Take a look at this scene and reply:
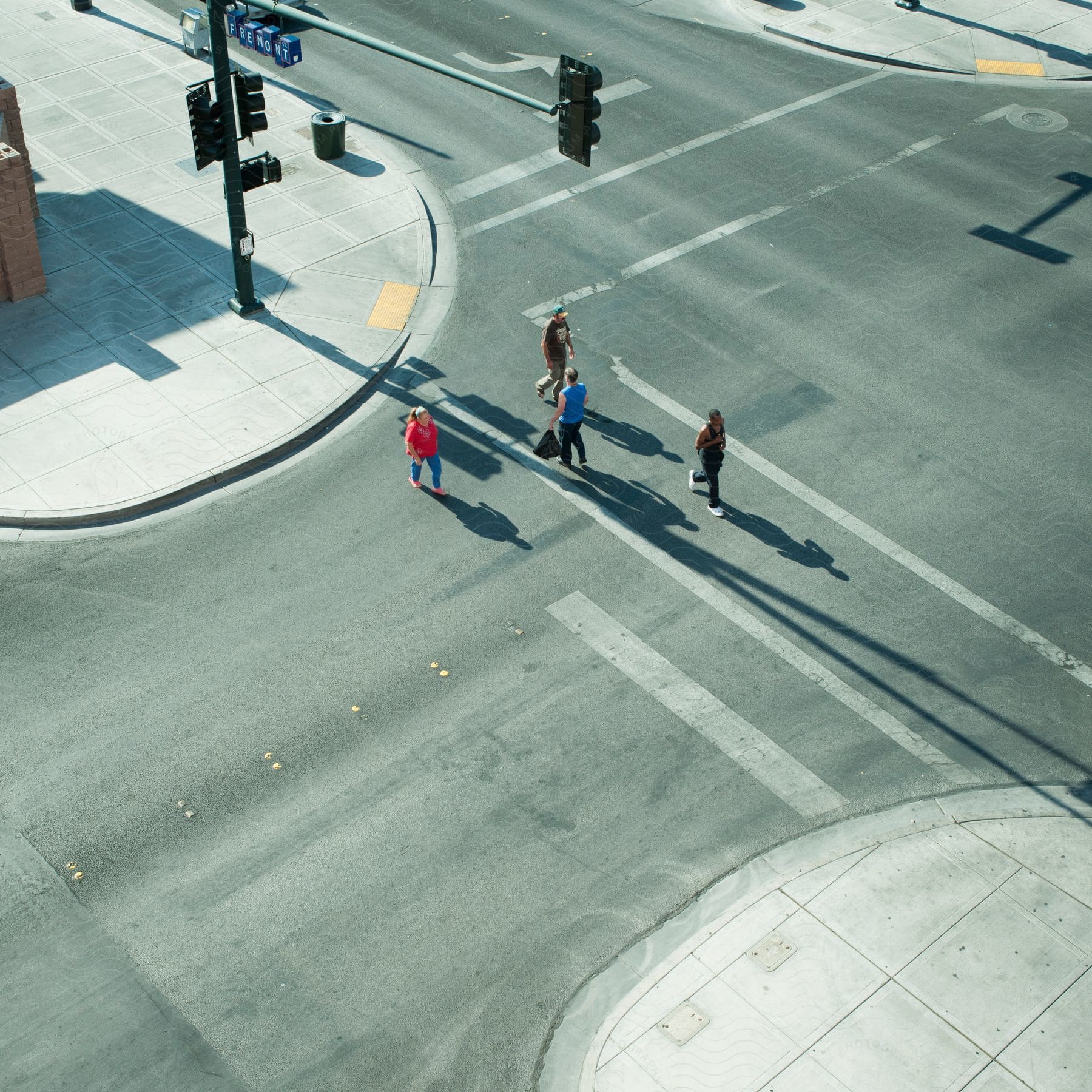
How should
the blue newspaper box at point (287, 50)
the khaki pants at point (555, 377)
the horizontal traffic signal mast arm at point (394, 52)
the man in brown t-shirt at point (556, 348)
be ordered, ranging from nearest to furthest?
the horizontal traffic signal mast arm at point (394, 52), the blue newspaper box at point (287, 50), the man in brown t-shirt at point (556, 348), the khaki pants at point (555, 377)

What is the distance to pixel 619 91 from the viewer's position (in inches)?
1000

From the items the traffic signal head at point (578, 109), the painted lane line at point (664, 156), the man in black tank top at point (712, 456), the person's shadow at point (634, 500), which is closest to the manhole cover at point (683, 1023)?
the person's shadow at point (634, 500)

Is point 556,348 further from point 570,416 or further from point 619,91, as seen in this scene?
point 619,91

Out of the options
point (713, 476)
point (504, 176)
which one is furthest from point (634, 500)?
point (504, 176)

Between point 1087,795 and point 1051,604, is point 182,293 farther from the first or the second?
point 1087,795

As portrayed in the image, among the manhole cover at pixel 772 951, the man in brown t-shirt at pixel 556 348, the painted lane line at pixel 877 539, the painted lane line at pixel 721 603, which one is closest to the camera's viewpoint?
the manhole cover at pixel 772 951

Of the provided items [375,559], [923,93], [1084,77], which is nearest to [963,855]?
[375,559]

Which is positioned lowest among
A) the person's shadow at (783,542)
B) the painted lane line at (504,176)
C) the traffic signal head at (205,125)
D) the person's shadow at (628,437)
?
the person's shadow at (783,542)

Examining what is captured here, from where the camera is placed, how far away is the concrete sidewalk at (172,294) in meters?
16.3

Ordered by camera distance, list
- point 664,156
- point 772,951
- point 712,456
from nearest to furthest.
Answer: point 772,951 → point 712,456 → point 664,156

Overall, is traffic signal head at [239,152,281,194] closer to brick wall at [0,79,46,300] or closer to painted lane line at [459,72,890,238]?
brick wall at [0,79,46,300]

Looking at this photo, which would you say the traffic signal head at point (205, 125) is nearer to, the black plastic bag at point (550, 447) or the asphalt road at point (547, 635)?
the asphalt road at point (547, 635)

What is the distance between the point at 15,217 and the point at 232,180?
3.49m

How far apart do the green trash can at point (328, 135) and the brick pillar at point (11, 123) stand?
17.5ft
